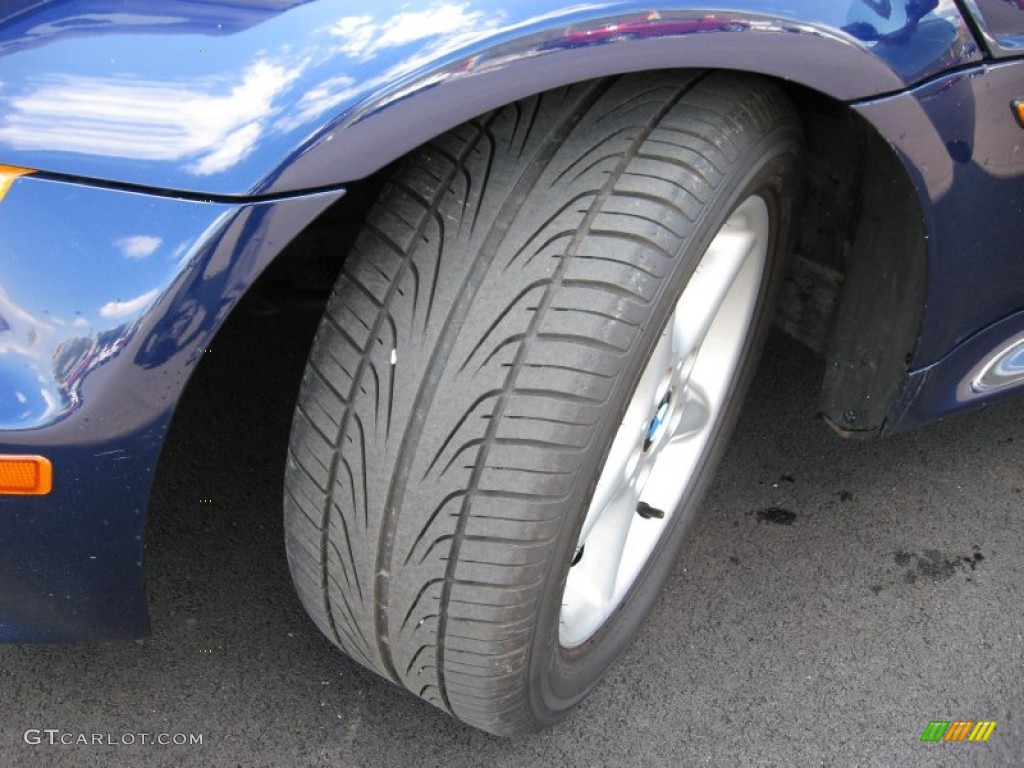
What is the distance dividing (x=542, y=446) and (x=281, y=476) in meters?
0.95

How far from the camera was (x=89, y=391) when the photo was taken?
103 cm

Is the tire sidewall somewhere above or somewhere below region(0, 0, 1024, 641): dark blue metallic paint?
below

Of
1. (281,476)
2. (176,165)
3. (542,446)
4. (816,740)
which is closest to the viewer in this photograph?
(176,165)

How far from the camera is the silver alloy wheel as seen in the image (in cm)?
153

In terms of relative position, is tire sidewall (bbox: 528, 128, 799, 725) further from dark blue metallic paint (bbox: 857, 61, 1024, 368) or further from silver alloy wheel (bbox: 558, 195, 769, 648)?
dark blue metallic paint (bbox: 857, 61, 1024, 368)

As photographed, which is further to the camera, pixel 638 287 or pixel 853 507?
pixel 853 507

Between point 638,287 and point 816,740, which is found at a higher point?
point 638,287

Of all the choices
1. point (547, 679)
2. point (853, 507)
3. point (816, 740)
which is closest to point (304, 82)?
point (547, 679)

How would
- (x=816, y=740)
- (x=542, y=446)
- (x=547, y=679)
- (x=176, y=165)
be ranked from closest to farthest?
1. (x=176, y=165)
2. (x=542, y=446)
3. (x=547, y=679)
4. (x=816, y=740)

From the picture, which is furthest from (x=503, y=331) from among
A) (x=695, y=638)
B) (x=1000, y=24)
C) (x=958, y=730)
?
(x=958, y=730)

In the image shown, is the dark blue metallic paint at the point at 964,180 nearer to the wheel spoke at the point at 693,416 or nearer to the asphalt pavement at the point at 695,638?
the wheel spoke at the point at 693,416

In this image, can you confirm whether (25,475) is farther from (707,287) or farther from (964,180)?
(964,180)

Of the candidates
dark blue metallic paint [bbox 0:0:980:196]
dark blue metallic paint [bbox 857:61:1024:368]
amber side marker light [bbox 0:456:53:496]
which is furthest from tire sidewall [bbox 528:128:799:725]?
amber side marker light [bbox 0:456:53:496]

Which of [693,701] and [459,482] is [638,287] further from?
[693,701]
